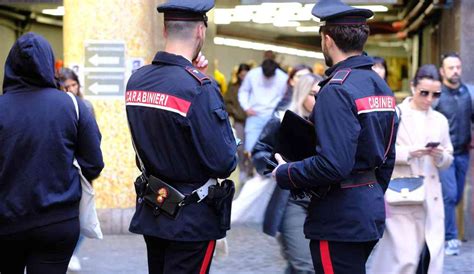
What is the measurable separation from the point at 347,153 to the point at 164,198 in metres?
0.90

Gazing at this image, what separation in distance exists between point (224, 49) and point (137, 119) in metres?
21.6

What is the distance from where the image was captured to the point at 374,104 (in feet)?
16.0

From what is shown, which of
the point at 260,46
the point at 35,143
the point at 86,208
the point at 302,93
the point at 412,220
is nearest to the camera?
the point at 35,143

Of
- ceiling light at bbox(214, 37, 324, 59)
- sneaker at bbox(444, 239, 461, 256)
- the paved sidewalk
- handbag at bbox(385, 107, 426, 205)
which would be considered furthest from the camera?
ceiling light at bbox(214, 37, 324, 59)

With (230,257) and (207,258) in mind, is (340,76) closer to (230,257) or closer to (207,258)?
(207,258)

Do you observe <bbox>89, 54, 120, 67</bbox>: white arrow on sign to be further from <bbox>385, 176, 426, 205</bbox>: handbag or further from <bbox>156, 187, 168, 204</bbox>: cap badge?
<bbox>156, 187, 168, 204</bbox>: cap badge

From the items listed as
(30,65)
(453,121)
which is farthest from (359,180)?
(453,121)

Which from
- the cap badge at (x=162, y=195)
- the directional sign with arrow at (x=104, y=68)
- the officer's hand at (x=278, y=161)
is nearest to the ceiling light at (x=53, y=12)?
the directional sign with arrow at (x=104, y=68)

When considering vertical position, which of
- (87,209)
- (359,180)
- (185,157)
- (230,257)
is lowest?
(230,257)

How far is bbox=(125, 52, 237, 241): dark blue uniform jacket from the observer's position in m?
4.79

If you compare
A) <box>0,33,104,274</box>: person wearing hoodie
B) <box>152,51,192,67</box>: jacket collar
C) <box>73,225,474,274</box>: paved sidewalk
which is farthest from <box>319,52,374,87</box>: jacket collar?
<box>73,225,474,274</box>: paved sidewalk

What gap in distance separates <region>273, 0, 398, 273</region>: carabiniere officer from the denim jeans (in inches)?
195

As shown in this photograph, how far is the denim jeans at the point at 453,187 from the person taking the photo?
987 cm

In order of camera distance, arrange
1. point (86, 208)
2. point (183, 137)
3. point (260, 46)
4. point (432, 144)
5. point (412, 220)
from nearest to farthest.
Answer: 1. point (183, 137)
2. point (86, 208)
3. point (412, 220)
4. point (432, 144)
5. point (260, 46)
